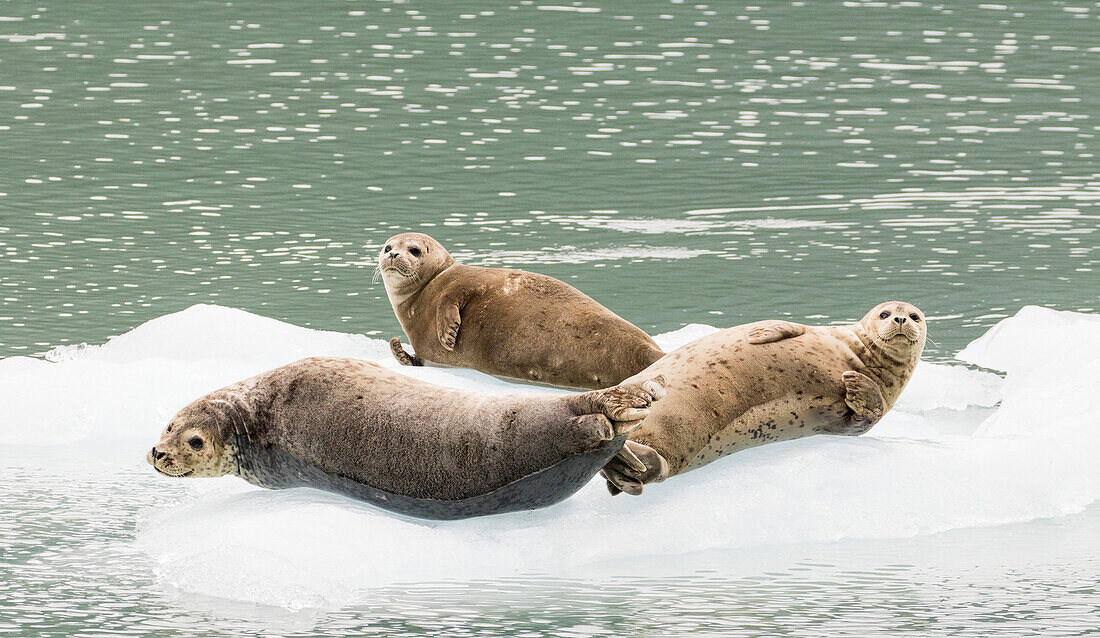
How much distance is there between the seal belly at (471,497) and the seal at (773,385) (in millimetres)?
358

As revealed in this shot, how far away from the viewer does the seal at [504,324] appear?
23.8ft

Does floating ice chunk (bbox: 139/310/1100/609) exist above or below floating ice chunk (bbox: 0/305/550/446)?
above

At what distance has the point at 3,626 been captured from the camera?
452cm

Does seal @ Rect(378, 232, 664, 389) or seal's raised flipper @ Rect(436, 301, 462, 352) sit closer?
seal @ Rect(378, 232, 664, 389)

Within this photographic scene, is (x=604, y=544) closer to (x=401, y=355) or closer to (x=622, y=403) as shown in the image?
(x=622, y=403)

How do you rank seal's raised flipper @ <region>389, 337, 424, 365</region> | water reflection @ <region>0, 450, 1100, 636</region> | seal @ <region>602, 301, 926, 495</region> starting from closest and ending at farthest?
water reflection @ <region>0, 450, 1100, 636</region> < seal @ <region>602, 301, 926, 495</region> < seal's raised flipper @ <region>389, 337, 424, 365</region>

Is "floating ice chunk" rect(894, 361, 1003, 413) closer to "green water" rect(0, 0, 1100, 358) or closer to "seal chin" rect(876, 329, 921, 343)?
"green water" rect(0, 0, 1100, 358)

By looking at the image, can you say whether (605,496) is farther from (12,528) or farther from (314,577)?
(12,528)

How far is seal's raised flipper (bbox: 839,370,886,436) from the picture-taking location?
6.28 meters

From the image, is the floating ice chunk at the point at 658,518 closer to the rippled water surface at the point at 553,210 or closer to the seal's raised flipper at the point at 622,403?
the rippled water surface at the point at 553,210

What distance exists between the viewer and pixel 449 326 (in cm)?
768

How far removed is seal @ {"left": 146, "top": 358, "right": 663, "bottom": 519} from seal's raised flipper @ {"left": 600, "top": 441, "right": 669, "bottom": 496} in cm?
4

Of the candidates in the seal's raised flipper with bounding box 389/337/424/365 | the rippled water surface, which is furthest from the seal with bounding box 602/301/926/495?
the seal's raised flipper with bounding box 389/337/424/365

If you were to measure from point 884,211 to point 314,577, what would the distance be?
7132mm
